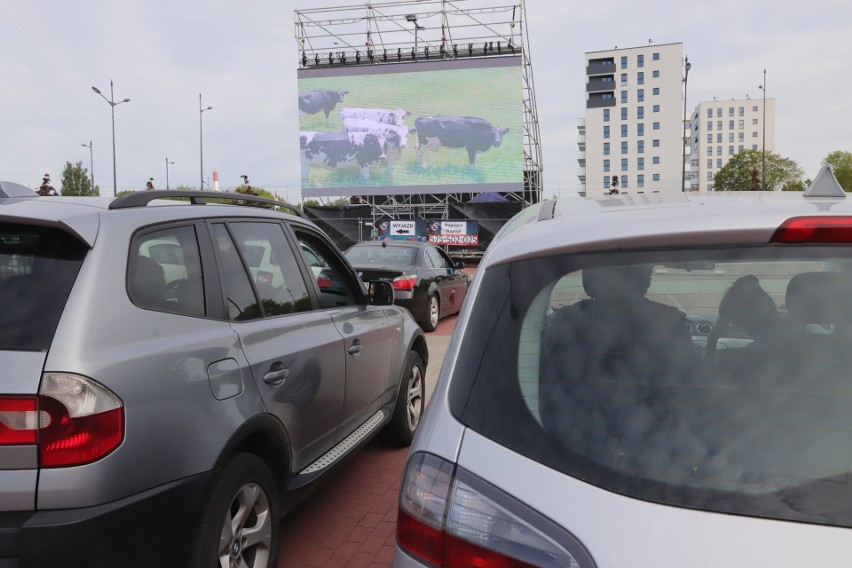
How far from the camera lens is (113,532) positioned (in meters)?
2.11

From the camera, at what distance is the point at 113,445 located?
213cm

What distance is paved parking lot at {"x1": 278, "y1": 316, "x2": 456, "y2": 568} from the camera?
350 centimetres

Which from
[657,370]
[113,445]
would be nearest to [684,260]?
[657,370]

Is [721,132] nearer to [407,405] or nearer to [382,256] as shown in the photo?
[382,256]

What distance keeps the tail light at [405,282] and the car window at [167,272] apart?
812cm

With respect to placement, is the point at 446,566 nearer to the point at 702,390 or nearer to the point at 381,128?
the point at 702,390

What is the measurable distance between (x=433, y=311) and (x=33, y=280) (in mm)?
10122

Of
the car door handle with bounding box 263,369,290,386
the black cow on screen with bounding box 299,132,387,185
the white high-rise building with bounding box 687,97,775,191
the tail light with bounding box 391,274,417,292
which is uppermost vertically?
the white high-rise building with bounding box 687,97,775,191

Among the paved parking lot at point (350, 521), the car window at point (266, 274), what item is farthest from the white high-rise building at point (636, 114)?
the car window at point (266, 274)

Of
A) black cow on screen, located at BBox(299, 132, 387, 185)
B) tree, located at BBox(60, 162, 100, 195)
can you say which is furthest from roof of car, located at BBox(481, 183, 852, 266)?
tree, located at BBox(60, 162, 100, 195)

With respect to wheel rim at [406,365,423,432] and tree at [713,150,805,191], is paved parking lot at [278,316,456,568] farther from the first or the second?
tree at [713,150,805,191]

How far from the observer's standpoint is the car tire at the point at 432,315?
1199cm

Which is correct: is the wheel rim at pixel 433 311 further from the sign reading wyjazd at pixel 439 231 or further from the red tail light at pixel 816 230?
the sign reading wyjazd at pixel 439 231

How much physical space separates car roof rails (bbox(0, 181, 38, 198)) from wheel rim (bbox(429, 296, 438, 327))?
30.5ft
